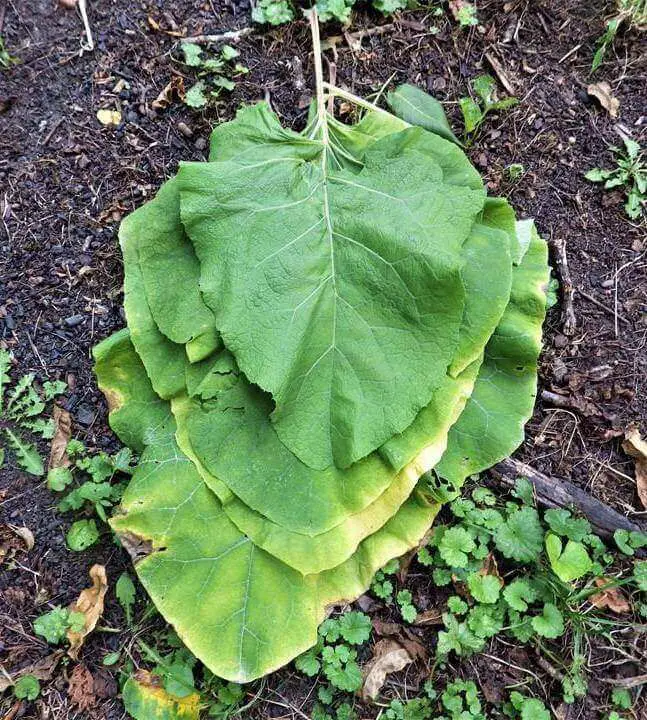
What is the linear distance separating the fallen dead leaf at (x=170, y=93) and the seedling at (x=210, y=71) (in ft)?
0.13

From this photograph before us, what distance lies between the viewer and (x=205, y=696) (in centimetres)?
267

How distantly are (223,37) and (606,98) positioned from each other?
6.72ft

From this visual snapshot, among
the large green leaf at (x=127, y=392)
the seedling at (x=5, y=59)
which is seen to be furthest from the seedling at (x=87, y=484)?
the seedling at (x=5, y=59)

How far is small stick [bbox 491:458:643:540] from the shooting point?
2.91 meters

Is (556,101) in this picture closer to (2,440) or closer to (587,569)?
(587,569)

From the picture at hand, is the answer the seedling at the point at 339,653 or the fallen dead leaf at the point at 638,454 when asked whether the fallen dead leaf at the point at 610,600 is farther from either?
the seedling at the point at 339,653

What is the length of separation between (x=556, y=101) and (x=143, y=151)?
2.19 metres

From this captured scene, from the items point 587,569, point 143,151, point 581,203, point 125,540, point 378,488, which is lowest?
point 587,569

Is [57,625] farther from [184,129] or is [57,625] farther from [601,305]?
[601,305]

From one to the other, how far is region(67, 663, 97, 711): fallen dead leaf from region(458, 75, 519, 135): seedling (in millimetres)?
3151

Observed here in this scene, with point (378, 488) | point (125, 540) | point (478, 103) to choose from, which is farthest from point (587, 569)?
point (478, 103)

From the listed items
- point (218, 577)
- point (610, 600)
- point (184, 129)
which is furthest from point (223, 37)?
point (610, 600)

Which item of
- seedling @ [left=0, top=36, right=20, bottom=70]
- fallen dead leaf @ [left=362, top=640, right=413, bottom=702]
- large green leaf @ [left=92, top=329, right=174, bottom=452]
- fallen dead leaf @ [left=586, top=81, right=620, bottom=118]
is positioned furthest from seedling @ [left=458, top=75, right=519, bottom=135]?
A: fallen dead leaf @ [left=362, top=640, right=413, bottom=702]

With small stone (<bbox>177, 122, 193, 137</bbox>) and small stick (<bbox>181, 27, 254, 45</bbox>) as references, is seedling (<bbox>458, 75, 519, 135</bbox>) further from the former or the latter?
small stone (<bbox>177, 122, 193, 137</bbox>)
